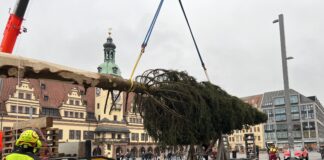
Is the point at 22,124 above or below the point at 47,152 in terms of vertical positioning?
above

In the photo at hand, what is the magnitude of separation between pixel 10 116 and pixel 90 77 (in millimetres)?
50533

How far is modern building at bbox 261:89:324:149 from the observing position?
97.5 meters

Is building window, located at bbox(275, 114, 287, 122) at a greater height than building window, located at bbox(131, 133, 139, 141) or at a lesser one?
greater

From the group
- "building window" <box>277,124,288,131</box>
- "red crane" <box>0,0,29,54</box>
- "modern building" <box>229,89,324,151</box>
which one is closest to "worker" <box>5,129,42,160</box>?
"red crane" <box>0,0,29,54</box>

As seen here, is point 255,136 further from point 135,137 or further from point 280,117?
point 135,137

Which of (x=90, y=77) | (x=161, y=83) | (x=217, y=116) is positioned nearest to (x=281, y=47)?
(x=217, y=116)

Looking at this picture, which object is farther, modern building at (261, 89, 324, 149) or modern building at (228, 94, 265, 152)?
modern building at (261, 89, 324, 149)

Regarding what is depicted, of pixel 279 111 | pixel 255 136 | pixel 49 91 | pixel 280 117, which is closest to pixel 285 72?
pixel 49 91

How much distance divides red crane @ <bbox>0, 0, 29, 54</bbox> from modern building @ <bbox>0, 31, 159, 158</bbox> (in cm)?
4023

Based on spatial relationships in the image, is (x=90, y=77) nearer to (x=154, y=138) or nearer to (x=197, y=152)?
(x=154, y=138)

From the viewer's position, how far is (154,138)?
10711 mm

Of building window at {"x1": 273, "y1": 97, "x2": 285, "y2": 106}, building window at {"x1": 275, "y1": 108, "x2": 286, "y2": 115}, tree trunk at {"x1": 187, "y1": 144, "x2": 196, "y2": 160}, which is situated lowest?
→ tree trunk at {"x1": 187, "y1": 144, "x2": 196, "y2": 160}

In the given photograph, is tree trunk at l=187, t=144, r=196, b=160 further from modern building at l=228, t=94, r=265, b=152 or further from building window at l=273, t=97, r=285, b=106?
building window at l=273, t=97, r=285, b=106

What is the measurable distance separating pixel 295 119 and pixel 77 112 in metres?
59.9
